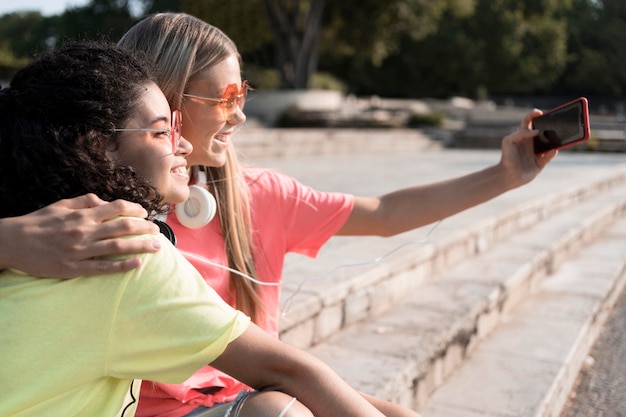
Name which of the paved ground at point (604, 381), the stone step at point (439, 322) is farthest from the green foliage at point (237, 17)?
the paved ground at point (604, 381)

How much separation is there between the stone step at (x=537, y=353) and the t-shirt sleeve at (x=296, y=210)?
1008 mm

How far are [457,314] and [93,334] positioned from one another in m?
2.57

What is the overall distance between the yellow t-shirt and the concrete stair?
1.19 meters

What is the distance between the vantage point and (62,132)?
44.0 inches

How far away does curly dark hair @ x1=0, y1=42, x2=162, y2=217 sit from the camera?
1.11 metres

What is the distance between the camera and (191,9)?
21828mm

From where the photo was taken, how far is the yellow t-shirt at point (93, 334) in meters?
1.05

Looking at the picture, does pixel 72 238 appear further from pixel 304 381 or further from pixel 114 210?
pixel 304 381

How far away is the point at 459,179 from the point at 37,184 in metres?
1.44

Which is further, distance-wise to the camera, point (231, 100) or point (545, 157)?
point (545, 157)

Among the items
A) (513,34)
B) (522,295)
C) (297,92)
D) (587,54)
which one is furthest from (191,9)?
Result: (587,54)

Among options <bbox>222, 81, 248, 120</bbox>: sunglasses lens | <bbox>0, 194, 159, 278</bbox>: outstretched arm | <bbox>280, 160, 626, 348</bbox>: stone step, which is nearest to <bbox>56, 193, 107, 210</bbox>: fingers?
<bbox>0, 194, 159, 278</bbox>: outstretched arm

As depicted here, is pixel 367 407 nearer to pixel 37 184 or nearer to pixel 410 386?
pixel 37 184

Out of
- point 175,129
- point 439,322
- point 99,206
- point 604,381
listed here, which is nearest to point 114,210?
point 99,206
